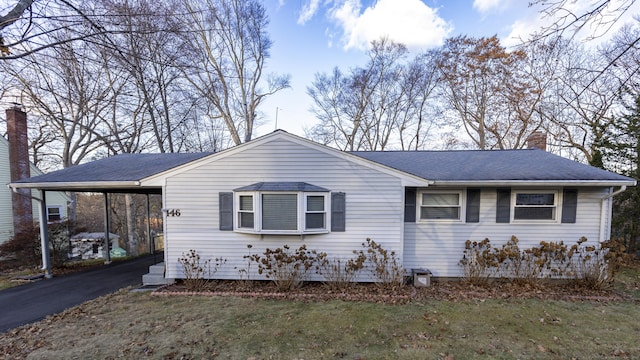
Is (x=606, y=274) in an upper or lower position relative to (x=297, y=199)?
lower

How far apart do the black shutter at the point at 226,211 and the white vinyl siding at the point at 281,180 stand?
130 mm

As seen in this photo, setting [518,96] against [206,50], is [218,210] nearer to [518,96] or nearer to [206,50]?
[206,50]

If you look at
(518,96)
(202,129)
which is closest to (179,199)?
(202,129)

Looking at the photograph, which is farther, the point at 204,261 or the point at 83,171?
the point at 83,171

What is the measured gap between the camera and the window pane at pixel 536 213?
250 inches

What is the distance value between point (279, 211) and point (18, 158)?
14.2m

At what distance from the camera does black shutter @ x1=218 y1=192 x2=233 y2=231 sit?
6160 millimetres

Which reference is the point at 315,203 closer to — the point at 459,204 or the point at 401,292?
the point at 401,292

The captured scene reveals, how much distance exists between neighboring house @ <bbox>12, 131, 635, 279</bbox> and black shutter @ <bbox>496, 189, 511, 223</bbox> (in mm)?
26

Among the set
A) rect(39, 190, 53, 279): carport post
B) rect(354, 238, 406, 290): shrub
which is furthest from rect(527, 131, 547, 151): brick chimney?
rect(39, 190, 53, 279): carport post

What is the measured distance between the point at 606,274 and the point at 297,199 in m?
7.73

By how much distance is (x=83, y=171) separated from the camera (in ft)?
24.0

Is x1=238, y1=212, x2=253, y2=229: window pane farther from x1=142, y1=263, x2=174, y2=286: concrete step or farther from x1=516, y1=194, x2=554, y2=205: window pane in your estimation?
x1=516, y1=194, x2=554, y2=205: window pane

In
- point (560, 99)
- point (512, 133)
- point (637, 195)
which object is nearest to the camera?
point (637, 195)
